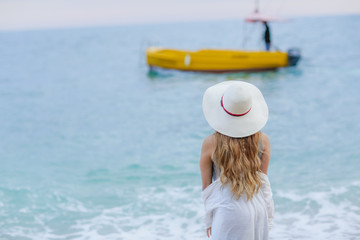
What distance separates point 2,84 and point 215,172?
71.5 feet

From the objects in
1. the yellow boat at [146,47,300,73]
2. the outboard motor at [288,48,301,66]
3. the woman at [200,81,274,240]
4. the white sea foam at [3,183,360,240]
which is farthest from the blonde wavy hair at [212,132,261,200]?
the outboard motor at [288,48,301,66]

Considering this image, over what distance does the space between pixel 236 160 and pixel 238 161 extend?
1 cm

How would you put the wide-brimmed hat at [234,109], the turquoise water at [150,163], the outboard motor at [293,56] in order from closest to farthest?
1. the wide-brimmed hat at [234,109]
2. the turquoise water at [150,163]
3. the outboard motor at [293,56]

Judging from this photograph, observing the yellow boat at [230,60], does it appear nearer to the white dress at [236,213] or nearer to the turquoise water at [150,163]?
the turquoise water at [150,163]

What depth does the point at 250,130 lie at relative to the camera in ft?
6.45

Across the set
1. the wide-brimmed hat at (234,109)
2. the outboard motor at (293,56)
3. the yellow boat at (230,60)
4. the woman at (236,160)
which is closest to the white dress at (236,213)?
the woman at (236,160)

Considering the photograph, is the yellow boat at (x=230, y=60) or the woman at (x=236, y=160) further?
the yellow boat at (x=230, y=60)

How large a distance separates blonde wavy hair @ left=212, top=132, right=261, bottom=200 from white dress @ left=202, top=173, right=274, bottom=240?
0.04m

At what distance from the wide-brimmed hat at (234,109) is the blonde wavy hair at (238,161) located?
5 centimetres

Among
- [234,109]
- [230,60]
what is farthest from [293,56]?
[234,109]

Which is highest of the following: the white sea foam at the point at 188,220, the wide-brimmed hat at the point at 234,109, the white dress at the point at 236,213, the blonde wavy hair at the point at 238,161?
the wide-brimmed hat at the point at 234,109

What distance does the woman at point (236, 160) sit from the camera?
1955 millimetres

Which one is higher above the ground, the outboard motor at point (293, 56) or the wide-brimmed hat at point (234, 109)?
the outboard motor at point (293, 56)

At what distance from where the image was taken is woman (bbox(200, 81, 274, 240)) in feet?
6.41
